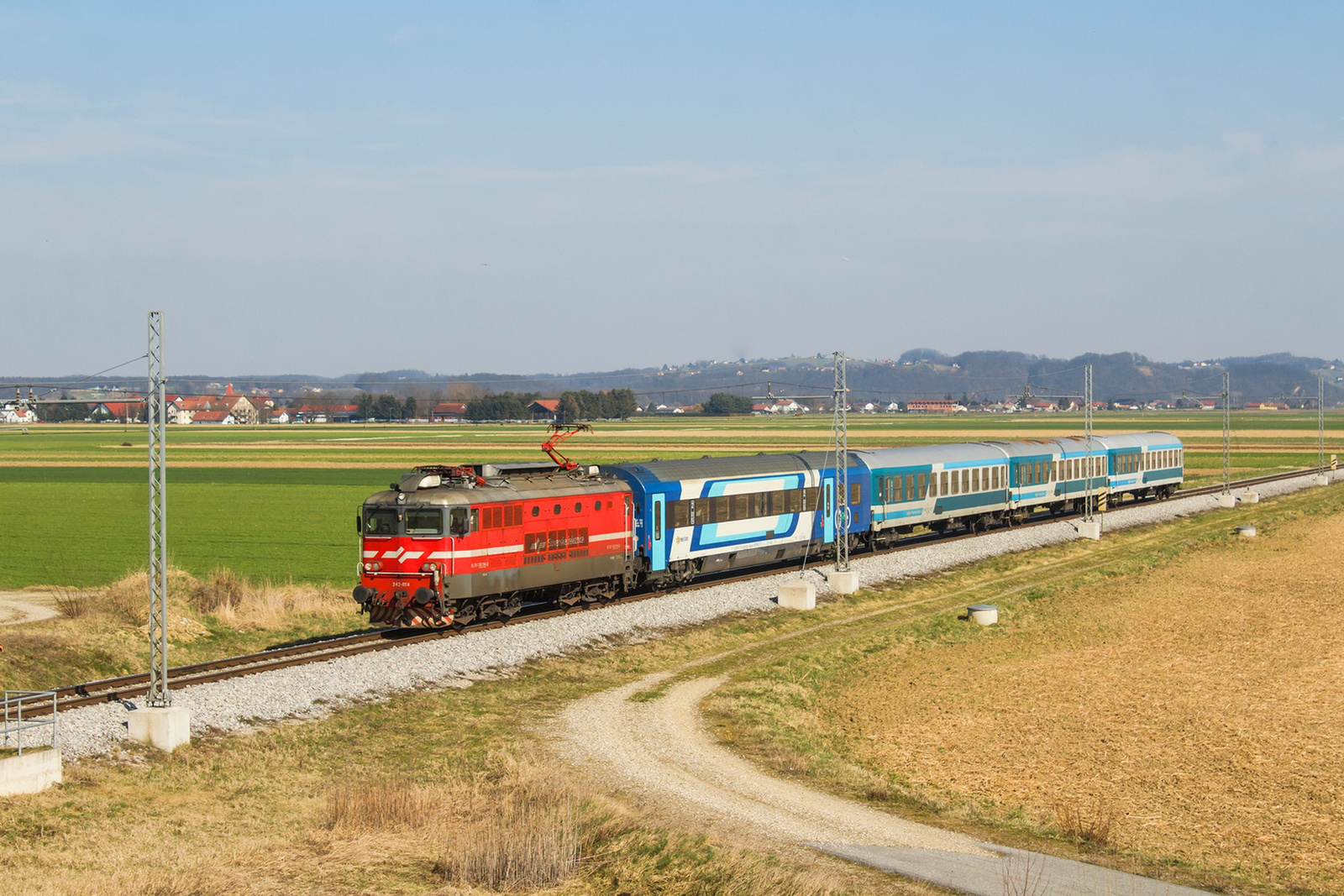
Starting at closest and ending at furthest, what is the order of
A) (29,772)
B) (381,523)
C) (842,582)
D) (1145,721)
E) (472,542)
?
(29,772) → (1145,721) → (472,542) → (381,523) → (842,582)

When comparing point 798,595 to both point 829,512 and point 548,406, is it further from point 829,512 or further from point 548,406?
point 548,406

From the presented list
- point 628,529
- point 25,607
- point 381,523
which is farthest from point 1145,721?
point 25,607

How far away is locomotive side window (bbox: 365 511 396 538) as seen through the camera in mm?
29328

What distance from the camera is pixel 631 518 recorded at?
35469 mm

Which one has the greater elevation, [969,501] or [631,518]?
[631,518]

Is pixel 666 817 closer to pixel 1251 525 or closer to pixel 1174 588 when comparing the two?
pixel 1174 588

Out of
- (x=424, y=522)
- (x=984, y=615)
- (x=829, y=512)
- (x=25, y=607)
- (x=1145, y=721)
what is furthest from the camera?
(x=829, y=512)

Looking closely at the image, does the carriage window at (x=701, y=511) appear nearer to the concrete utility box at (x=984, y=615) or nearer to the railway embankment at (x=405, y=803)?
the railway embankment at (x=405, y=803)

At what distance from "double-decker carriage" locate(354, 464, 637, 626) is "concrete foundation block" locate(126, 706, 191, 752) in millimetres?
7875

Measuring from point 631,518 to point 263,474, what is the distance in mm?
70682

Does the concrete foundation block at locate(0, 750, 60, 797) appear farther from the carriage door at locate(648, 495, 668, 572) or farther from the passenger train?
the carriage door at locate(648, 495, 668, 572)

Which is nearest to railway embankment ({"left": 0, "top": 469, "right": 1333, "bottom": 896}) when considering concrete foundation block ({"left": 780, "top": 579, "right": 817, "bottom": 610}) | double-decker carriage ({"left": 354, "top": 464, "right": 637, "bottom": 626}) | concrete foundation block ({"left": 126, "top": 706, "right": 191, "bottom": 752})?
concrete foundation block ({"left": 126, "top": 706, "right": 191, "bottom": 752})

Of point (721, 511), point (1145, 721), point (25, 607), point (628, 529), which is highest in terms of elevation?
point (721, 511)

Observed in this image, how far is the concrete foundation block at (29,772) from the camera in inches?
705
